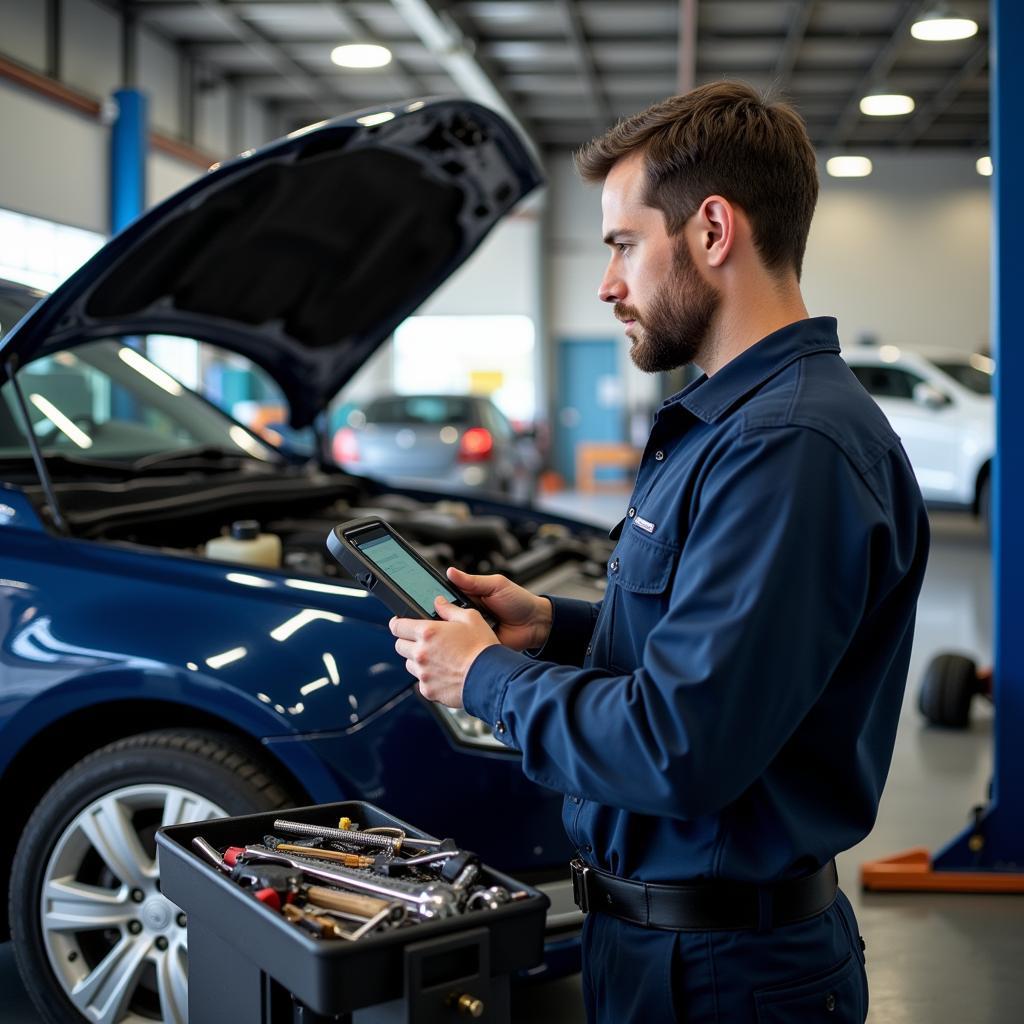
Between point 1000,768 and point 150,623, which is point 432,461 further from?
point 150,623

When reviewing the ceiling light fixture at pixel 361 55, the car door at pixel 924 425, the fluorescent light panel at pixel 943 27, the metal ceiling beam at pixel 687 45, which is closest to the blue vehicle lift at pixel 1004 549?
the metal ceiling beam at pixel 687 45

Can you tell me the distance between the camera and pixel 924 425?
11.0 meters

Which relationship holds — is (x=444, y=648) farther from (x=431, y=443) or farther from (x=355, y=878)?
(x=431, y=443)

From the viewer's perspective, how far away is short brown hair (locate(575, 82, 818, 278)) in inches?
51.8

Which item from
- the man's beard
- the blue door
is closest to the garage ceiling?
the blue door

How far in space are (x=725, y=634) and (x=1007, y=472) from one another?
259 centimetres

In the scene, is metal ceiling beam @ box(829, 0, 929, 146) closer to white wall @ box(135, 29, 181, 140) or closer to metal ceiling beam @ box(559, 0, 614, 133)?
metal ceiling beam @ box(559, 0, 614, 133)

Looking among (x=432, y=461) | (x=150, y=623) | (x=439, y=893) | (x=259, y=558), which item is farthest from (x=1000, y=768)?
(x=432, y=461)

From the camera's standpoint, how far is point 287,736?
2246 mm

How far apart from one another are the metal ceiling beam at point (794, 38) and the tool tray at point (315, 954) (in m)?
10.4

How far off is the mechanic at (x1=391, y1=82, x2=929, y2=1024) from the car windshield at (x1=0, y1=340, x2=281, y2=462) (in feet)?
6.58

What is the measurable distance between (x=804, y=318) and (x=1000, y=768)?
2.53 m

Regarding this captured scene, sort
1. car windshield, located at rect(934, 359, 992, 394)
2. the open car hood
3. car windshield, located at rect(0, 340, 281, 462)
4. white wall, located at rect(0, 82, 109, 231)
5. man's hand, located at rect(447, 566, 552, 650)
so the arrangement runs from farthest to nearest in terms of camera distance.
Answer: car windshield, located at rect(934, 359, 992, 394) → white wall, located at rect(0, 82, 109, 231) → car windshield, located at rect(0, 340, 281, 462) → the open car hood → man's hand, located at rect(447, 566, 552, 650)

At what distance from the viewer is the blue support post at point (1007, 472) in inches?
132
